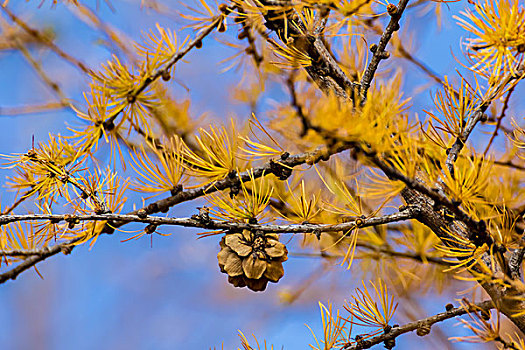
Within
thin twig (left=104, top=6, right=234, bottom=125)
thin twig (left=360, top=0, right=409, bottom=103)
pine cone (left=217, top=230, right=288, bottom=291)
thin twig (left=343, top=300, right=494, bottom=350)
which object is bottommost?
thin twig (left=343, top=300, right=494, bottom=350)

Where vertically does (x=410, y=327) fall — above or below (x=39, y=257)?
below

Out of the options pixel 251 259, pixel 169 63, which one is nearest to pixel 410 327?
pixel 251 259

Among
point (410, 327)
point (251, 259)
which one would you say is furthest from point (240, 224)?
point (410, 327)

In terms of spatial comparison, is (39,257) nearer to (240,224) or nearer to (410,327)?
(240,224)

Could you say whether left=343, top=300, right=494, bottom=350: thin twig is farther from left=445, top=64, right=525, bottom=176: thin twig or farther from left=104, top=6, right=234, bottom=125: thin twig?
left=104, top=6, right=234, bottom=125: thin twig

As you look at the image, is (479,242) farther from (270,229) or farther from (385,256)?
(385,256)

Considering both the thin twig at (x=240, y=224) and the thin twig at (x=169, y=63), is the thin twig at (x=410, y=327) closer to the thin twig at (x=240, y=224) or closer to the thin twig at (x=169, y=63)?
the thin twig at (x=240, y=224)

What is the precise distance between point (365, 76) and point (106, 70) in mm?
175

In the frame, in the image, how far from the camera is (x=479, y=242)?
11.3 inches

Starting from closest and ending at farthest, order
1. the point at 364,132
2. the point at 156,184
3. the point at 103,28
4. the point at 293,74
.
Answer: the point at 364,132
the point at 156,184
the point at 293,74
the point at 103,28

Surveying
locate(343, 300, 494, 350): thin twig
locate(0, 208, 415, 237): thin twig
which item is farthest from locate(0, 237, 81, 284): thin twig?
locate(343, 300, 494, 350): thin twig

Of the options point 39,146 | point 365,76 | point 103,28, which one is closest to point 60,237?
point 39,146

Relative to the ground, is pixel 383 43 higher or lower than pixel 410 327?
higher

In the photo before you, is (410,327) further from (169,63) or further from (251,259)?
(169,63)
